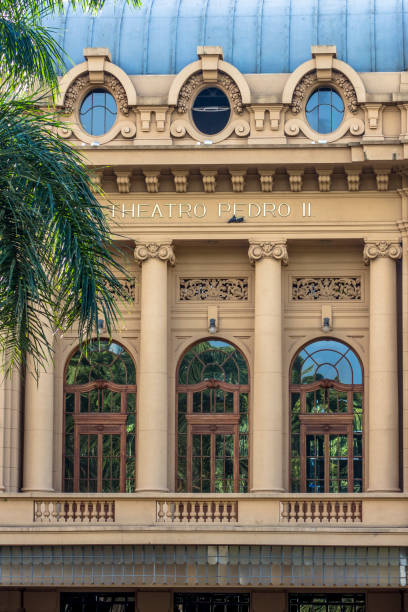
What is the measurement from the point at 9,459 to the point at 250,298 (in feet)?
26.5

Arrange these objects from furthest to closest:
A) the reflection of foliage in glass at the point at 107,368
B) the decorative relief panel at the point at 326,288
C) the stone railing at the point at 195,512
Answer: the reflection of foliage in glass at the point at 107,368 < the decorative relief panel at the point at 326,288 < the stone railing at the point at 195,512

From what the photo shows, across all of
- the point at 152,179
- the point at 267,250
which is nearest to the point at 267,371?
the point at 267,250

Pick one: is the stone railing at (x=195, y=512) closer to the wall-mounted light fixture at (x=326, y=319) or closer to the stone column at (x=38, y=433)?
the stone column at (x=38, y=433)

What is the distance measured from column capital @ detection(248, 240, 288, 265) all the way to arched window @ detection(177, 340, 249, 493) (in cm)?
277

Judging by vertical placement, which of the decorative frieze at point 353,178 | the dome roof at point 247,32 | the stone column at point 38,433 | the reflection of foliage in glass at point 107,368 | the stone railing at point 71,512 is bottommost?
the stone railing at point 71,512

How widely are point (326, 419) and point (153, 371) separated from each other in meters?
5.03

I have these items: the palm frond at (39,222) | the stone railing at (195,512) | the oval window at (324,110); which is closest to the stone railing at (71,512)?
the stone railing at (195,512)

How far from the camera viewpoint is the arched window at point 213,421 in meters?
43.6

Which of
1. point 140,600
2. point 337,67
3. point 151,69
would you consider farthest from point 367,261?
point 140,600

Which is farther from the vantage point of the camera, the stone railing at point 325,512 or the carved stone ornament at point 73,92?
the carved stone ornament at point 73,92

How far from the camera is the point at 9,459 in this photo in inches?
1663

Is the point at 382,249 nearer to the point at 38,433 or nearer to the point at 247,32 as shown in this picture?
the point at 247,32

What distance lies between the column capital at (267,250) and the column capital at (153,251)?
7.48 feet

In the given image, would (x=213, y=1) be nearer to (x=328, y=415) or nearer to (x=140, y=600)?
(x=328, y=415)
